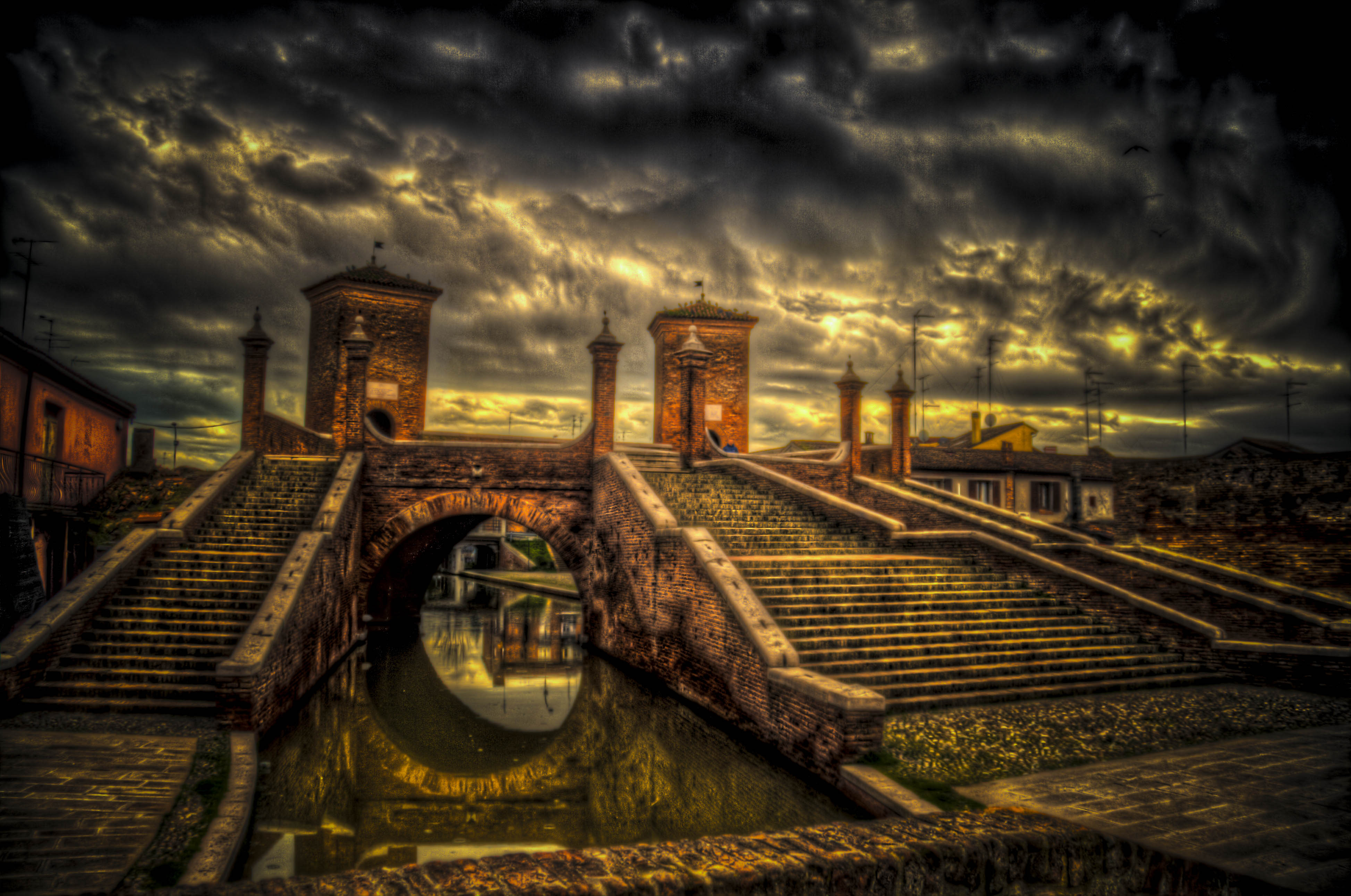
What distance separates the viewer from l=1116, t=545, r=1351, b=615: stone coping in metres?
9.58

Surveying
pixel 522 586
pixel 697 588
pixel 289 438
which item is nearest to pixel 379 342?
pixel 289 438

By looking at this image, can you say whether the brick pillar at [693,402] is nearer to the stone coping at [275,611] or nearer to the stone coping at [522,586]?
the stone coping at [522,586]

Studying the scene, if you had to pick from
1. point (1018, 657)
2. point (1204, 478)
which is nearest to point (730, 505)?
point (1018, 657)

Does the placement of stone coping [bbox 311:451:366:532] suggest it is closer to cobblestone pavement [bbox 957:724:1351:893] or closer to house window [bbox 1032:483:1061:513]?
cobblestone pavement [bbox 957:724:1351:893]

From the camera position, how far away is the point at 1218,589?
9.84 meters

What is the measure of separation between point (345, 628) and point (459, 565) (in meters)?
34.3

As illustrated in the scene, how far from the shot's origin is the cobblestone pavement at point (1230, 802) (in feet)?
14.3

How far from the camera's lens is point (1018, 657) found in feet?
29.8

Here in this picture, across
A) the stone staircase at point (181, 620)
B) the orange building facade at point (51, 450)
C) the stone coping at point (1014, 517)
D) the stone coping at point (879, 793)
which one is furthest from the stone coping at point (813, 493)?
the orange building facade at point (51, 450)

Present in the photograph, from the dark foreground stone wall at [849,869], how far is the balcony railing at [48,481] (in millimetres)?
13384

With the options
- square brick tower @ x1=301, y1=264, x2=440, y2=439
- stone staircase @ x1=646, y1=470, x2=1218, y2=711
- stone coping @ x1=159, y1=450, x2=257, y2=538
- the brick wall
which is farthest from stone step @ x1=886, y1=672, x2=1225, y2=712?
square brick tower @ x1=301, y1=264, x2=440, y2=439

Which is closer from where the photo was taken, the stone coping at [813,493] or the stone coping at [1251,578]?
the stone coping at [1251,578]

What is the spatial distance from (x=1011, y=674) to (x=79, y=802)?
9.35 metres

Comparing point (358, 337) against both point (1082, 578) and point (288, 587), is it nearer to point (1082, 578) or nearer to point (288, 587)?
point (288, 587)
